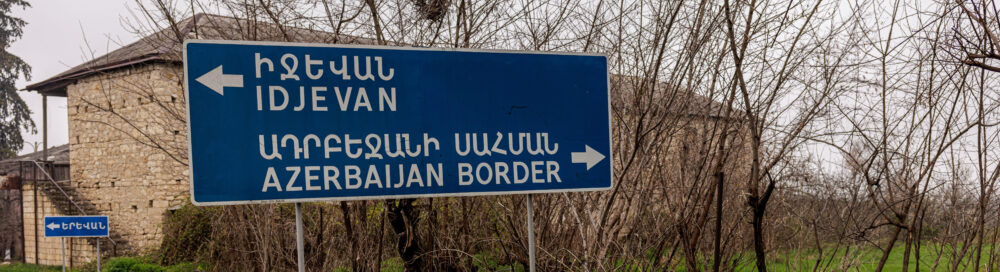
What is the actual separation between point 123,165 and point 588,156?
22.4 metres

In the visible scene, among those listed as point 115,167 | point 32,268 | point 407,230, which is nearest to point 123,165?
point 115,167

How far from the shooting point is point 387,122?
3.01m

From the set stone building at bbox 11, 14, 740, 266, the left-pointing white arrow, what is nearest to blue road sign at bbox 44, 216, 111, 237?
stone building at bbox 11, 14, 740, 266

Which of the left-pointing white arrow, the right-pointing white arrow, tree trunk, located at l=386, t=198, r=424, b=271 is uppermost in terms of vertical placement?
the left-pointing white arrow

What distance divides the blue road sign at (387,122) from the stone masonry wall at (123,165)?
18.9m

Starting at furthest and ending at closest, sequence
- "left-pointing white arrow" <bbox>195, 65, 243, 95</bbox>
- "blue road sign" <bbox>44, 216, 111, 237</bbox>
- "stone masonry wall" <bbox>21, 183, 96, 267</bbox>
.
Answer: "stone masonry wall" <bbox>21, 183, 96, 267</bbox> < "blue road sign" <bbox>44, 216, 111, 237</bbox> < "left-pointing white arrow" <bbox>195, 65, 243, 95</bbox>

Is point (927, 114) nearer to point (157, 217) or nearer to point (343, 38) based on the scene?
point (343, 38)

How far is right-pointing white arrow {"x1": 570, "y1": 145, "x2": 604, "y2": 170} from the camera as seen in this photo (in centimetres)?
324

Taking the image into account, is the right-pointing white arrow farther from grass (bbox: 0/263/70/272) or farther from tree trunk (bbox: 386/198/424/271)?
grass (bbox: 0/263/70/272)

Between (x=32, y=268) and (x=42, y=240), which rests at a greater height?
(x=42, y=240)

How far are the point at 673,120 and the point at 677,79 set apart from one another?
0.94ft

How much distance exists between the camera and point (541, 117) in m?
3.23

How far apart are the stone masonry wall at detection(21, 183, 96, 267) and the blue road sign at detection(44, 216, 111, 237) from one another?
8.74 metres

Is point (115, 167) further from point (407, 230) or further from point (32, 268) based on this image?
point (407, 230)
